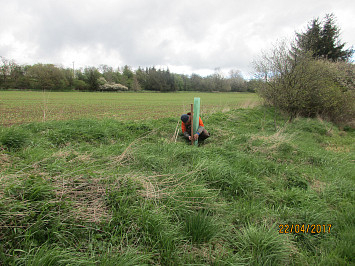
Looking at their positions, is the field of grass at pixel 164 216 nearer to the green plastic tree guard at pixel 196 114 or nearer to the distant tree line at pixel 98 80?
the green plastic tree guard at pixel 196 114

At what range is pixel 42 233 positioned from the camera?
1.64 meters

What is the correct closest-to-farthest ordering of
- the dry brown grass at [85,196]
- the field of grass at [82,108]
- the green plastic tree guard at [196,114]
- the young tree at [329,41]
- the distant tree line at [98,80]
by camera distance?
the dry brown grass at [85,196], the green plastic tree guard at [196,114], the field of grass at [82,108], the young tree at [329,41], the distant tree line at [98,80]

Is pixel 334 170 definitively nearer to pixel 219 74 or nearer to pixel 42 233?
pixel 42 233

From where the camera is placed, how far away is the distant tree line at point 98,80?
51.7 metres

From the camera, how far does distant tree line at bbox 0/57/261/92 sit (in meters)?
51.7

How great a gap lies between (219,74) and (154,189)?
9756cm

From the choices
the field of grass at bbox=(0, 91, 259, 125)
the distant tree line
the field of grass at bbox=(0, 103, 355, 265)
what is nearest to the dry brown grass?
the field of grass at bbox=(0, 103, 355, 265)

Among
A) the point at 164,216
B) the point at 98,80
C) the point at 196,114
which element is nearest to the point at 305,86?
the point at 196,114

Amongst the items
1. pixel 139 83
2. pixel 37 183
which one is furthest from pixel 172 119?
pixel 139 83
